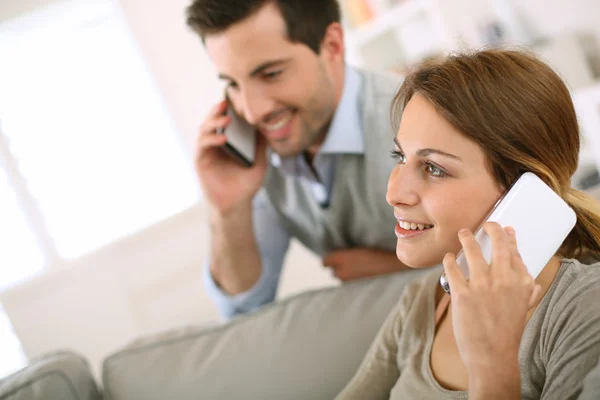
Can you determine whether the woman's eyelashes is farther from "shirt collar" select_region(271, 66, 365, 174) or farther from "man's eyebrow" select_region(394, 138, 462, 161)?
"shirt collar" select_region(271, 66, 365, 174)

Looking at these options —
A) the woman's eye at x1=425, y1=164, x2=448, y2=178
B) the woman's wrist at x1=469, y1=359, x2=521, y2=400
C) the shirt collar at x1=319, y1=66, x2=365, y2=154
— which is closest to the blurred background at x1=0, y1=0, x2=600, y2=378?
the shirt collar at x1=319, y1=66, x2=365, y2=154

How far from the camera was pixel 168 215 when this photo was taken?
10.2 feet

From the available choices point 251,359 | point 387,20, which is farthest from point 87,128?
point 251,359

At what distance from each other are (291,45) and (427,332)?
78 cm

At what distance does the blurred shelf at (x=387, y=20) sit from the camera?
7.84ft

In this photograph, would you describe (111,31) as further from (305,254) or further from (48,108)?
(305,254)

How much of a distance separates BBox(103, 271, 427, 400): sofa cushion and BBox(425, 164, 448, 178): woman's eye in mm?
484

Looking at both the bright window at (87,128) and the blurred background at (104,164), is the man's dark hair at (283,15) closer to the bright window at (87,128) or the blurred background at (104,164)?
the blurred background at (104,164)

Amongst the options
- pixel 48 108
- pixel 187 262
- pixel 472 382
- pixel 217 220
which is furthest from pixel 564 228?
pixel 48 108

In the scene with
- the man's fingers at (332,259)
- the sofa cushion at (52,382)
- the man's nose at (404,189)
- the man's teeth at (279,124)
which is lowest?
the man's fingers at (332,259)

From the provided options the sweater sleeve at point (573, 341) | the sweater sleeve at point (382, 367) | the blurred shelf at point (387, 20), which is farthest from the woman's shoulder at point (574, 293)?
the blurred shelf at point (387, 20)

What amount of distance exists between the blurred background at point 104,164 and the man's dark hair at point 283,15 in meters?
1.20

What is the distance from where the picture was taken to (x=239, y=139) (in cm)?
154

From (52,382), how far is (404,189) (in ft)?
2.89
